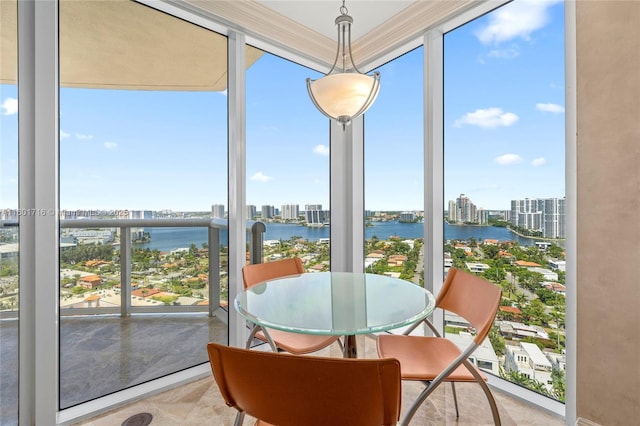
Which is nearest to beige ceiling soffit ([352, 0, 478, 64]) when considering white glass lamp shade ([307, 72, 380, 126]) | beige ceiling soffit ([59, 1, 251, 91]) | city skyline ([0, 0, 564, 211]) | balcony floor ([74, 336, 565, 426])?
city skyline ([0, 0, 564, 211])

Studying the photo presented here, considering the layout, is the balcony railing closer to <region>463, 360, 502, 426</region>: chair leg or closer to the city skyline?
the city skyline

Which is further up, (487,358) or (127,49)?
(127,49)

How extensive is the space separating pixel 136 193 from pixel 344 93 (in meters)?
1.44

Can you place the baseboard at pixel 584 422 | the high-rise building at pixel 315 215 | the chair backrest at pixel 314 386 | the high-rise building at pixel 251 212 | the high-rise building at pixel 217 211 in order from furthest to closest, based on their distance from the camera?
1. the high-rise building at pixel 315 215
2. the high-rise building at pixel 251 212
3. the high-rise building at pixel 217 211
4. the baseboard at pixel 584 422
5. the chair backrest at pixel 314 386

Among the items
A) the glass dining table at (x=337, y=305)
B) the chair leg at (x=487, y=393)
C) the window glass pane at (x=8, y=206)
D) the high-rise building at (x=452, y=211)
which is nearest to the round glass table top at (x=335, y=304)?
the glass dining table at (x=337, y=305)

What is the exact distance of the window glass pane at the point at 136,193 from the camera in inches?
67.8

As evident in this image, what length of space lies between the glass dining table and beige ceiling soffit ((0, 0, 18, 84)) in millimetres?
1602

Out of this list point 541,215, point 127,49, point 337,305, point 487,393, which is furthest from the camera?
point 127,49

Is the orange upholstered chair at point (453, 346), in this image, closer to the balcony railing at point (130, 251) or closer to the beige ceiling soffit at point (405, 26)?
the balcony railing at point (130, 251)

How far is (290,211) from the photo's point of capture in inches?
103

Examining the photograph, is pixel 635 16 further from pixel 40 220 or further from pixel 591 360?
pixel 40 220

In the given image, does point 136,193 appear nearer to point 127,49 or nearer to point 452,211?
point 127,49

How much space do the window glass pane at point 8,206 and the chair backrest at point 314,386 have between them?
57.8 inches

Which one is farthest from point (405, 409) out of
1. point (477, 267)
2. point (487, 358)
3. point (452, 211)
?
point (452, 211)
